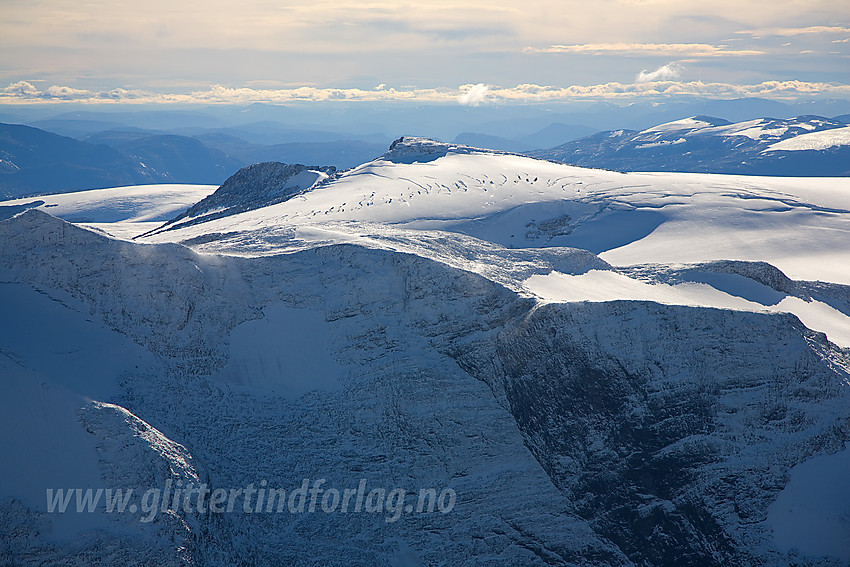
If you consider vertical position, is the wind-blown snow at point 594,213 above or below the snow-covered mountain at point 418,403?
above

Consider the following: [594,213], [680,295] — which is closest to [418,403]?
[680,295]

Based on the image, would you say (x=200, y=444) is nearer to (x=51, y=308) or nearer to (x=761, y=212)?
A: (x=51, y=308)

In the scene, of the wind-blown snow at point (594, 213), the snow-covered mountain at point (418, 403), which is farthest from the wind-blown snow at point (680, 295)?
the wind-blown snow at point (594, 213)

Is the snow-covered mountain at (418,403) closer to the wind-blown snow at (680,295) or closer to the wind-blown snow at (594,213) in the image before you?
the wind-blown snow at (680,295)

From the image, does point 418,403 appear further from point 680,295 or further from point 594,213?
point 594,213

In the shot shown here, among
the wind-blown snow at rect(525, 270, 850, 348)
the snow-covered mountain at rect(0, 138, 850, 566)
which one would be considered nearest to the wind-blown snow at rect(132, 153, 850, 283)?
the wind-blown snow at rect(525, 270, 850, 348)

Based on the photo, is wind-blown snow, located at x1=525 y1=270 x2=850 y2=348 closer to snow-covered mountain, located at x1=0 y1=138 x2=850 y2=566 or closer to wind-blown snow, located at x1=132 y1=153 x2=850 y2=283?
snow-covered mountain, located at x1=0 y1=138 x2=850 y2=566

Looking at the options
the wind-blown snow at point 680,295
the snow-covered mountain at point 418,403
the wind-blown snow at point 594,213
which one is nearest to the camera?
the snow-covered mountain at point 418,403

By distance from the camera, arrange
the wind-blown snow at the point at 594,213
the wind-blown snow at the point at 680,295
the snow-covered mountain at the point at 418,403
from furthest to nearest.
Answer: the wind-blown snow at the point at 594,213, the wind-blown snow at the point at 680,295, the snow-covered mountain at the point at 418,403
